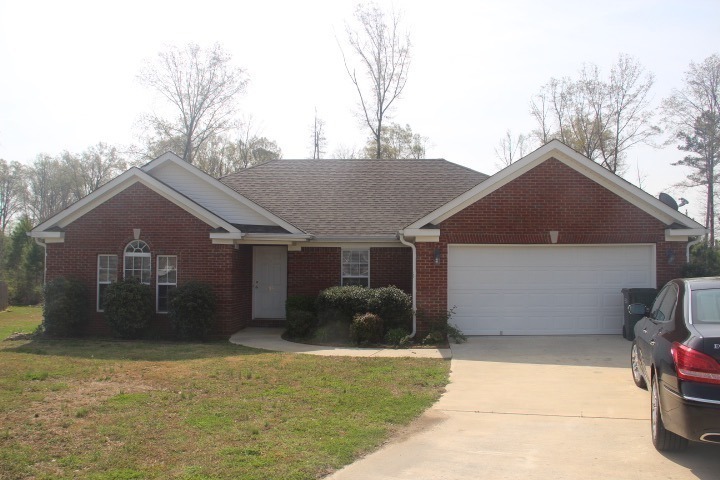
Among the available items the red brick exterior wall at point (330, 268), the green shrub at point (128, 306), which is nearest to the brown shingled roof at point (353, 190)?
the red brick exterior wall at point (330, 268)

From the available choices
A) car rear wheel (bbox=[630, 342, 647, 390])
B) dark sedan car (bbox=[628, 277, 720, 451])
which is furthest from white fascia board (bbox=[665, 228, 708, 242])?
dark sedan car (bbox=[628, 277, 720, 451])

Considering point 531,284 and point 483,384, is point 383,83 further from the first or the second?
point 483,384

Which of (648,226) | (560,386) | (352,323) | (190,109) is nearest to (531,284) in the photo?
(648,226)

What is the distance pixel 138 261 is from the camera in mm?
15742

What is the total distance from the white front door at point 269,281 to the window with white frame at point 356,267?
178 centimetres

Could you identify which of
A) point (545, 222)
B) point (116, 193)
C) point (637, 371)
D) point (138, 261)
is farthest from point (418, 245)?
point (116, 193)

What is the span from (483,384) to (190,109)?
1277 inches

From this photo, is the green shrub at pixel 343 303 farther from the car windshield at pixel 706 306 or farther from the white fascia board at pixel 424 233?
the car windshield at pixel 706 306

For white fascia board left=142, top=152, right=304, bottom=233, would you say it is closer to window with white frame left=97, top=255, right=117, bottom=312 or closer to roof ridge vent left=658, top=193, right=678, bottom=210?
window with white frame left=97, top=255, right=117, bottom=312

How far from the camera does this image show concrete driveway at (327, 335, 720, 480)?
5.70 m

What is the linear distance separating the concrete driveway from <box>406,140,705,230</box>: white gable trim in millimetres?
4165

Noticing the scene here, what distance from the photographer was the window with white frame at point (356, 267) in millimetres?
17250

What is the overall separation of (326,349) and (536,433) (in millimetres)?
6970

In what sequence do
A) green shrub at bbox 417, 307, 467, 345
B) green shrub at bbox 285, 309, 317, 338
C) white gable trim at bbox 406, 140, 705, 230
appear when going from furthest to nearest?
green shrub at bbox 285, 309, 317, 338 → white gable trim at bbox 406, 140, 705, 230 → green shrub at bbox 417, 307, 467, 345
